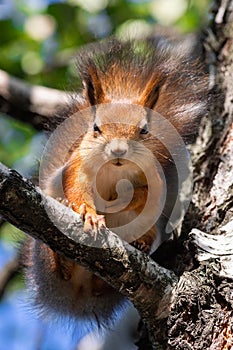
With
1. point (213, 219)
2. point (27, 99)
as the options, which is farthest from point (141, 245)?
point (27, 99)

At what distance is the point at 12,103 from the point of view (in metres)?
2.61

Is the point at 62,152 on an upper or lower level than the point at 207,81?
lower

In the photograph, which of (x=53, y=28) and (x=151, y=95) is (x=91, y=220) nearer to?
(x=151, y=95)

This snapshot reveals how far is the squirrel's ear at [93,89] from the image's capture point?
1.92 meters

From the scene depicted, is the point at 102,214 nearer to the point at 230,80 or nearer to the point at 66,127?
the point at 66,127

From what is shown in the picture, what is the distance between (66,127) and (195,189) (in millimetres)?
421

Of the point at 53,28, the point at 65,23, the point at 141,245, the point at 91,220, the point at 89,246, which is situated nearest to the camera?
the point at 89,246

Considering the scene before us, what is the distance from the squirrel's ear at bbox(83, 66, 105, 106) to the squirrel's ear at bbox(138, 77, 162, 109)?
104 millimetres

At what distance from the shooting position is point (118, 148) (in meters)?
1.72

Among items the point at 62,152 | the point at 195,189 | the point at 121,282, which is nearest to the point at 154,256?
the point at 195,189

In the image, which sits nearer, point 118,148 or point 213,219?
point 118,148

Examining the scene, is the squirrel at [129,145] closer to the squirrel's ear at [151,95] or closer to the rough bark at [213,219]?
the squirrel's ear at [151,95]

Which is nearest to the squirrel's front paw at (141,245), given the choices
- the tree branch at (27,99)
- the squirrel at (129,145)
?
the squirrel at (129,145)

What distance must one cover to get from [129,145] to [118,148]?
62 millimetres
